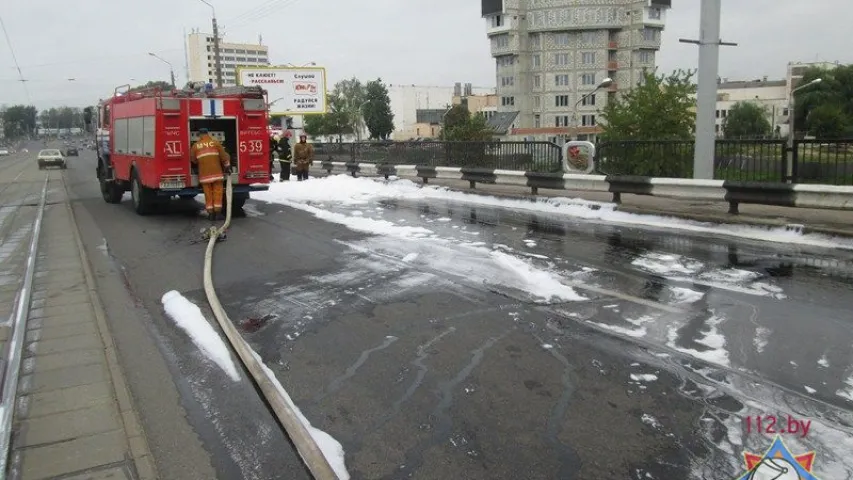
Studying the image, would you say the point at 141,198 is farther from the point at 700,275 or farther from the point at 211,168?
the point at 700,275

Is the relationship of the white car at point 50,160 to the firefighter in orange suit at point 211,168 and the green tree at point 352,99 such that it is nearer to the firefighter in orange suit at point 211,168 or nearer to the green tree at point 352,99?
the firefighter in orange suit at point 211,168

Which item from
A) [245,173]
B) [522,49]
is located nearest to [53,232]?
[245,173]

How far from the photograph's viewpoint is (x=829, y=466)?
12.0 feet

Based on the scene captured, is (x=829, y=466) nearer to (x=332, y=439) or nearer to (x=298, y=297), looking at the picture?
(x=332, y=439)

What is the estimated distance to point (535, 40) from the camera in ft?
346

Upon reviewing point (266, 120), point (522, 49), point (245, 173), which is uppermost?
point (522, 49)

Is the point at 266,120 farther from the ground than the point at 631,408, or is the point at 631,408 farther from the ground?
the point at 266,120

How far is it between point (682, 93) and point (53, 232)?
23.5m

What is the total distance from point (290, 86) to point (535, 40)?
73.3 m

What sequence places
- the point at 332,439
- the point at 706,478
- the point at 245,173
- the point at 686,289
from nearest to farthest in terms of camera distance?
the point at 706,478, the point at 332,439, the point at 686,289, the point at 245,173

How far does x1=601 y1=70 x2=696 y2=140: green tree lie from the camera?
28297 millimetres

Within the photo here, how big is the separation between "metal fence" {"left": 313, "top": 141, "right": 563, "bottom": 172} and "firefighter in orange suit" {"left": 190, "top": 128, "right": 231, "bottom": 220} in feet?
28.9

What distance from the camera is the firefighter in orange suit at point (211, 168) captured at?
45.7 ft

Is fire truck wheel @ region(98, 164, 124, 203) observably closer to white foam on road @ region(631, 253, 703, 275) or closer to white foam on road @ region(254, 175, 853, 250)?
white foam on road @ region(254, 175, 853, 250)
